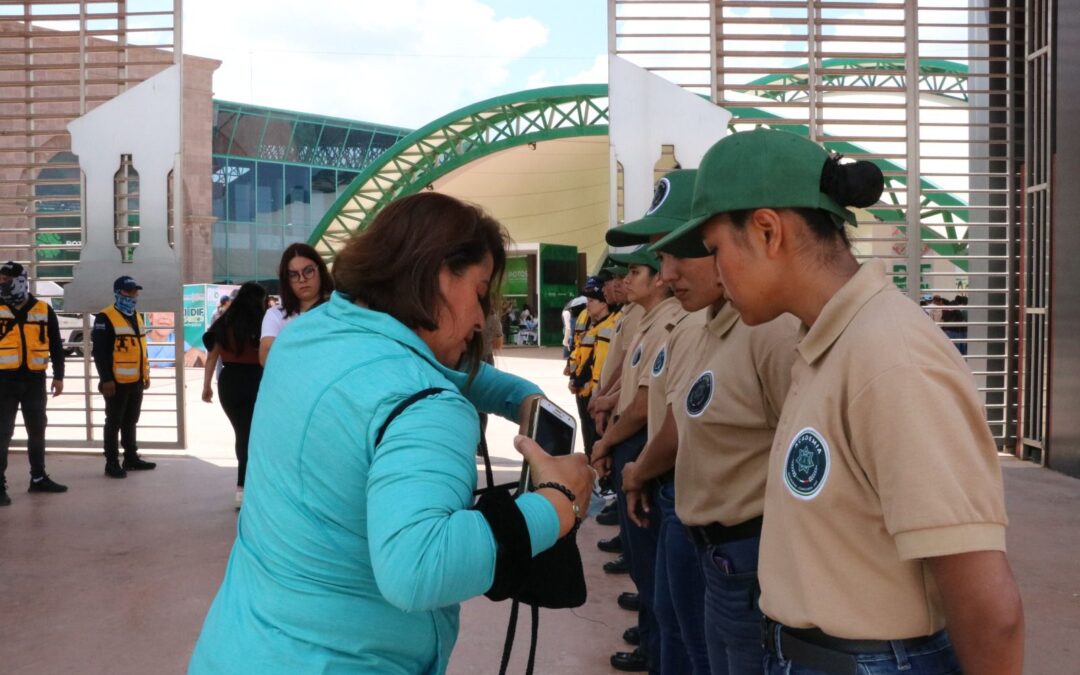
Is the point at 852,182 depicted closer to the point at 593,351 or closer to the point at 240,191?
the point at 593,351

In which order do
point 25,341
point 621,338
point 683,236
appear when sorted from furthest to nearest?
1. point 25,341
2. point 621,338
3. point 683,236

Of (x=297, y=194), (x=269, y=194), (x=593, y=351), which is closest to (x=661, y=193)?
(x=593, y=351)

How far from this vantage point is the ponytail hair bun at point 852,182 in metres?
1.46

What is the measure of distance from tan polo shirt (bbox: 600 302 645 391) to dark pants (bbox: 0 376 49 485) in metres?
4.34

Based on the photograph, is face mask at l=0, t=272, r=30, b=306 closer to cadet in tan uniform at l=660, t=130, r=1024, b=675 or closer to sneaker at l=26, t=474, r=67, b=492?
sneaker at l=26, t=474, r=67, b=492

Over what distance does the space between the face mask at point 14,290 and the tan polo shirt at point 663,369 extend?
562cm

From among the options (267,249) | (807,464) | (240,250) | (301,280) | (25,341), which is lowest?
(807,464)

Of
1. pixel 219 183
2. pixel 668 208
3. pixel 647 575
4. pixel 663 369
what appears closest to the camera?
pixel 668 208

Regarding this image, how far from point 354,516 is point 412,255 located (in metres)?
0.38

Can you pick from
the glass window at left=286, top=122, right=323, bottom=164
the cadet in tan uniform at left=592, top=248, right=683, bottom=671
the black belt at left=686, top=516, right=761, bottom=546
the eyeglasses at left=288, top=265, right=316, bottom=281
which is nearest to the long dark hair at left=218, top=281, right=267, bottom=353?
the eyeglasses at left=288, top=265, right=316, bottom=281

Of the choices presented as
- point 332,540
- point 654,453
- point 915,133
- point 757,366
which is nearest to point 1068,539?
point 915,133

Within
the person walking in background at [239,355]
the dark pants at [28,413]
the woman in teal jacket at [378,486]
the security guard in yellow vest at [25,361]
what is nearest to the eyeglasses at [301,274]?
the person walking in background at [239,355]

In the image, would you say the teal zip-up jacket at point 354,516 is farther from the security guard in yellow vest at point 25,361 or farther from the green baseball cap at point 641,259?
the security guard in yellow vest at point 25,361

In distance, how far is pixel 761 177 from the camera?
1.45 m
